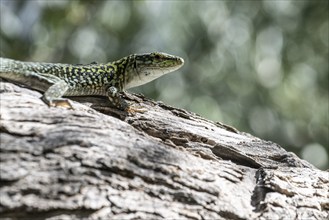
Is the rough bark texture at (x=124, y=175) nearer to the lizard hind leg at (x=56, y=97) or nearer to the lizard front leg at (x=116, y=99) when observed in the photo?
the lizard hind leg at (x=56, y=97)

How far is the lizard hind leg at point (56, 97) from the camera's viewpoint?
4396 mm

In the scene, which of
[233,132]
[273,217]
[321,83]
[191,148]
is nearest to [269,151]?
[233,132]

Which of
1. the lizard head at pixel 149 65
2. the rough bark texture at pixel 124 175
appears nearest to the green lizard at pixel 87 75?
the lizard head at pixel 149 65

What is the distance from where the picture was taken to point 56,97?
15.3 ft

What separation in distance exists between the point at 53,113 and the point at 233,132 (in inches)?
79.3

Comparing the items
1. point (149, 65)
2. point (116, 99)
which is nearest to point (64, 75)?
point (116, 99)

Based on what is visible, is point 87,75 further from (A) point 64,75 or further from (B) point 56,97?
(B) point 56,97

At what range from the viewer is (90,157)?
12.2ft

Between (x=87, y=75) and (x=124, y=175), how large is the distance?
2345 millimetres

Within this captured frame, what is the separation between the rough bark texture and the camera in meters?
3.50

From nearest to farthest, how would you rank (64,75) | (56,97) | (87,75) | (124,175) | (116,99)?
(124,175), (56,97), (116,99), (64,75), (87,75)

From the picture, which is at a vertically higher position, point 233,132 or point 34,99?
point 233,132

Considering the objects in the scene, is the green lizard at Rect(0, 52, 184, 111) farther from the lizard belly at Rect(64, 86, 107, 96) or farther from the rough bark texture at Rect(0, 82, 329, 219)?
the rough bark texture at Rect(0, 82, 329, 219)

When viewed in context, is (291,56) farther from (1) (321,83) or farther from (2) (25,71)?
(2) (25,71)
